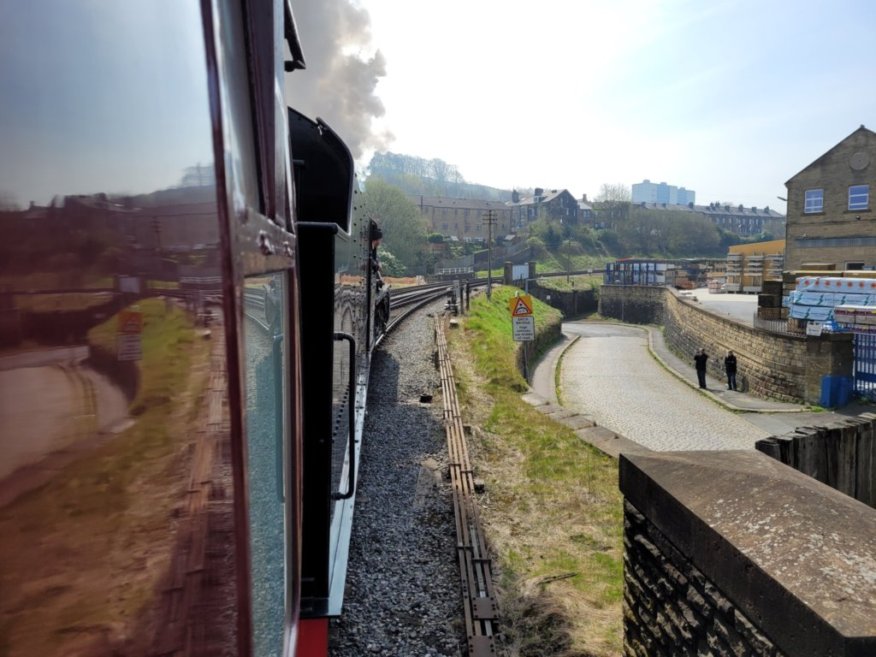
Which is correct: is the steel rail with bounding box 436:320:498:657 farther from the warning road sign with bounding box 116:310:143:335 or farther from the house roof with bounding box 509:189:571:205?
the house roof with bounding box 509:189:571:205

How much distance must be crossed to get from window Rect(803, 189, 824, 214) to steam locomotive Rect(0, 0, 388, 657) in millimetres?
42179

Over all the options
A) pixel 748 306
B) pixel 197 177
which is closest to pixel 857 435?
pixel 197 177

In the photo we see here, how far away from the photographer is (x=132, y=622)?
0.86 metres

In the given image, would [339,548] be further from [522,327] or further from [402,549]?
[522,327]

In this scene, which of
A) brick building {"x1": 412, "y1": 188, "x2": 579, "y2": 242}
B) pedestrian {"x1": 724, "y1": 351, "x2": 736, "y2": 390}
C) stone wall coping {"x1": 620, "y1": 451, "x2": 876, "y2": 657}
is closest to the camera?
stone wall coping {"x1": 620, "y1": 451, "x2": 876, "y2": 657}

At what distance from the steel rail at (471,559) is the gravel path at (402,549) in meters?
0.09

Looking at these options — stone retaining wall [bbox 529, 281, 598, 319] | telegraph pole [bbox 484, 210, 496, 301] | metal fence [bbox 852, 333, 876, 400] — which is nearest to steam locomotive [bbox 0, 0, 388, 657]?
metal fence [bbox 852, 333, 876, 400]

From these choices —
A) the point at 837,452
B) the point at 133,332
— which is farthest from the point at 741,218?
the point at 133,332

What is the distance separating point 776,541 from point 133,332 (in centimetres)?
258

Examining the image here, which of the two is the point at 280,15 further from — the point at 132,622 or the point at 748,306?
the point at 748,306

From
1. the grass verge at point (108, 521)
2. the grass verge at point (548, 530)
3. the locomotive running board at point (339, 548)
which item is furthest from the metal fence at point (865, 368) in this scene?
the grass verge at point (108, 521)

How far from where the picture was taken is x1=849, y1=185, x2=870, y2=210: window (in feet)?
116

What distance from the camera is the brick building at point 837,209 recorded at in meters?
35.3

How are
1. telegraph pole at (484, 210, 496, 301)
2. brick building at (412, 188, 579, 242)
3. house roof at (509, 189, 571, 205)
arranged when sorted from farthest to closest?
house roof at (509, 189, 571, 205), brick building at (412, 188, 579, 242), telegraph pole at (484, 210, 496, 301)
